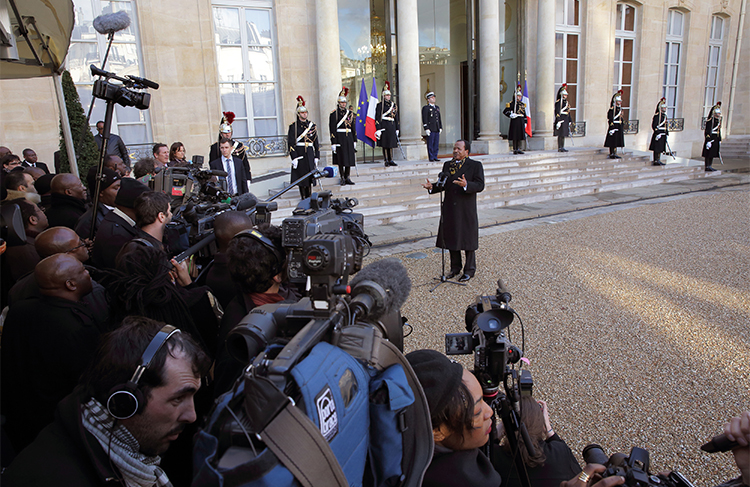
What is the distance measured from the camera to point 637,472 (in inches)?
54.8

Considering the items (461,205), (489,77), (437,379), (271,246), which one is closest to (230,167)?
(461,205)

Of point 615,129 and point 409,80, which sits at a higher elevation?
point 409,80

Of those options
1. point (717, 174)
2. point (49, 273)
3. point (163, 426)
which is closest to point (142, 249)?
point (49, 273)

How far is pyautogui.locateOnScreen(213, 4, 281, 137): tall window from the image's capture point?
11727 mm

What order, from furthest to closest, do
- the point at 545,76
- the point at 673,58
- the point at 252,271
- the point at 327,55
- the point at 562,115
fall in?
the point at 673,58, the point at 545,76, the point at 562,115, the point at 327,55, the point at 252,271

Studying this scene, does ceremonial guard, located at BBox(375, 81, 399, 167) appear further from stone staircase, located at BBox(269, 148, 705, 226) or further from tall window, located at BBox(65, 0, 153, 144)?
tall window, located at BBox(65, 0, 153, 144)

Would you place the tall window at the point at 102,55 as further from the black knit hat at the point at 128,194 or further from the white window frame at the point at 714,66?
the white window frame at the point at 714,66

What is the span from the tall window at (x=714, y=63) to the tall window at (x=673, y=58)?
1827 millimetres

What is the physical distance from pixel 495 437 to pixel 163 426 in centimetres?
133

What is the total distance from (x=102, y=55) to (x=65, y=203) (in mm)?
8380

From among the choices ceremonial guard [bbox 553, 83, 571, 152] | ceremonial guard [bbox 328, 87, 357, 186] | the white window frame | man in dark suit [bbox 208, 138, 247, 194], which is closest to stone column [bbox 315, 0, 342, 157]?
ceremonial guard [bbox 328, 87, 357, 186]

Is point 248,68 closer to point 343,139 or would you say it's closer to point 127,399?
point 343,139

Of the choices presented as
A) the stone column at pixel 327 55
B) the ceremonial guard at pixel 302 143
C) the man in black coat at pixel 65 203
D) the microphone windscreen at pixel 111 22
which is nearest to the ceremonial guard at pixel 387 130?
the stone column at pixel 327 55

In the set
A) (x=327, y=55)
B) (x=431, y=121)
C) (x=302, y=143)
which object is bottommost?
(x=302, y=143)
